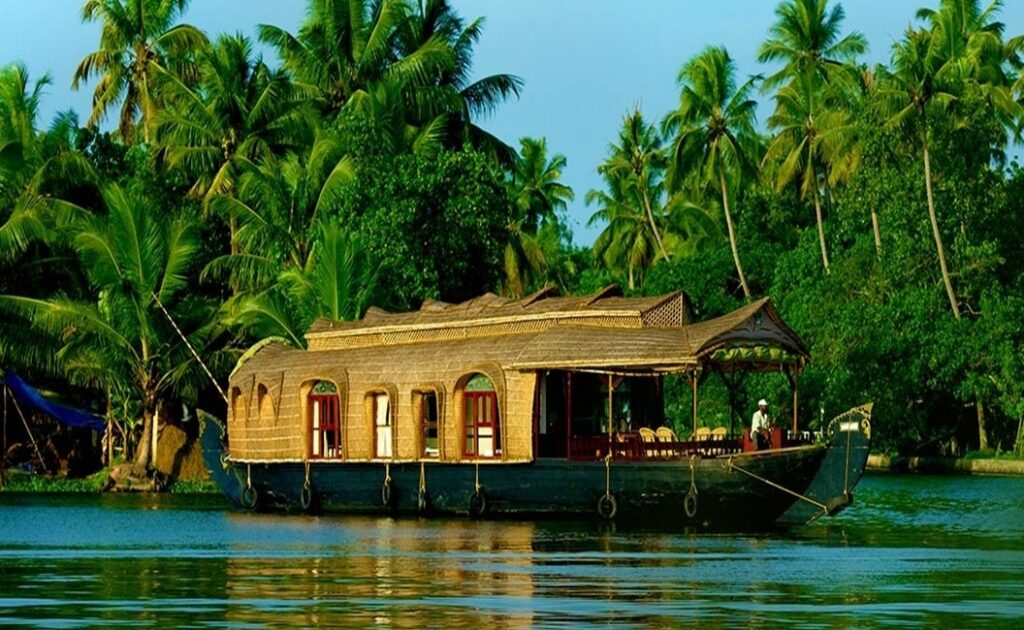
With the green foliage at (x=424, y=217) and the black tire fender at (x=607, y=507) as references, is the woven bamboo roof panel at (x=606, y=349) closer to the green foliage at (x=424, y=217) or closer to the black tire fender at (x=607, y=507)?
the black tire fender at (x=607, y=507)

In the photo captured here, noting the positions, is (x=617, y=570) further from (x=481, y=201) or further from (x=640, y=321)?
(x=481, y=201)

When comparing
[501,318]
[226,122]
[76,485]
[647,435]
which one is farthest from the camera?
[226,122]

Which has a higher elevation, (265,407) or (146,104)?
(146,104)

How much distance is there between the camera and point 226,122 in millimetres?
35656

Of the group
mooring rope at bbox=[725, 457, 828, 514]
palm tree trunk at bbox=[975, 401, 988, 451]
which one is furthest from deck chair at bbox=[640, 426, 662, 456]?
palm tree trunk at bbox=[975, 401, 988, 451]

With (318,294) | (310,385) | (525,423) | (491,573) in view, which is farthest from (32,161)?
(491,573)

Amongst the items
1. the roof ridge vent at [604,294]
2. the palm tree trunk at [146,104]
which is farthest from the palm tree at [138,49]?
the roof ridge vent at [604,294]

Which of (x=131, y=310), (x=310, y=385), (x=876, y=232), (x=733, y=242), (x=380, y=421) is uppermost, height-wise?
(x=733, y=242)

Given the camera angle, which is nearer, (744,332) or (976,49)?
(744,332)

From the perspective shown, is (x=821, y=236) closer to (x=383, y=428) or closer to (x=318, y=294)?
(x=318, y=294)

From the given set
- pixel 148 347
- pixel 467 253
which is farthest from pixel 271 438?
pixel 467 253

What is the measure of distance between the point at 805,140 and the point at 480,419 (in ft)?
73.5

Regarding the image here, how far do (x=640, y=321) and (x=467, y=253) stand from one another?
12.4m

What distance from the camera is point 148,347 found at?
31062mm
